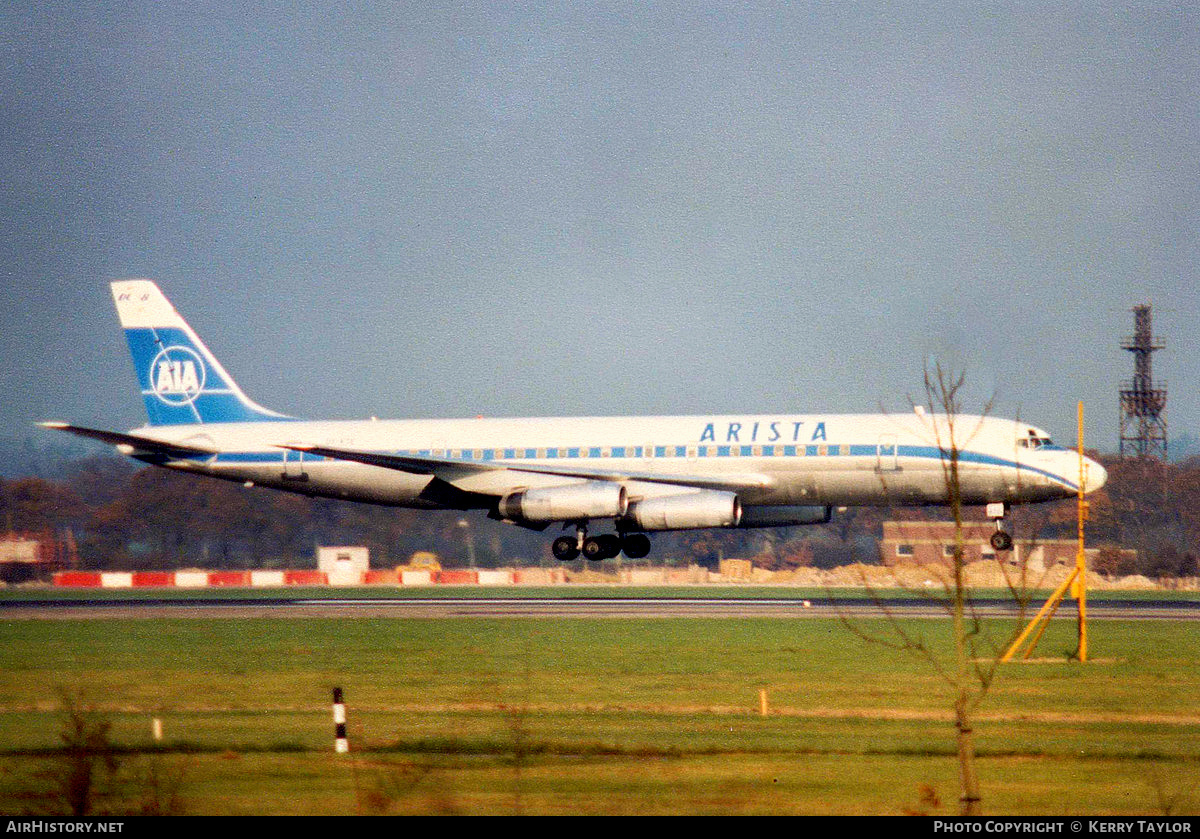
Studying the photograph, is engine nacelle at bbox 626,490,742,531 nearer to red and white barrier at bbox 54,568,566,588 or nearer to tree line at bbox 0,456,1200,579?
tree line at bbox 0,456,1200,579

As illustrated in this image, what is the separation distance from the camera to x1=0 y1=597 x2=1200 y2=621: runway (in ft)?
125

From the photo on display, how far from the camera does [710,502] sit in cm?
4344

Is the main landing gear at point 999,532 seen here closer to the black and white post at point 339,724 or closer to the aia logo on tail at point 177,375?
the black and white post at point 339,724

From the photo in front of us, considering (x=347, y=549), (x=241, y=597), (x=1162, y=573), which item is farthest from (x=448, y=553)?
(x=1162, y=573)

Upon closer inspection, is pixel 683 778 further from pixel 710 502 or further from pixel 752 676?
pixel 710 502

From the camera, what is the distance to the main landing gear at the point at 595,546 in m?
46.3

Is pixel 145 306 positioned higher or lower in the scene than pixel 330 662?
higher

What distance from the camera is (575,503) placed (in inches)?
1754

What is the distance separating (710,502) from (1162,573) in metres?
29.9

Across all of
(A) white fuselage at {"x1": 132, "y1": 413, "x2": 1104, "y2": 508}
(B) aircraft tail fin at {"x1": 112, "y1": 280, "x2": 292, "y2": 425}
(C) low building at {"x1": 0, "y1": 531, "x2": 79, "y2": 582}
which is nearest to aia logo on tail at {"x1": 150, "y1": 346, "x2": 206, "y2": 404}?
(B) aircraft tail fin at {"x1": 112, "y1": 280, "x2": 292, "y2": 425}

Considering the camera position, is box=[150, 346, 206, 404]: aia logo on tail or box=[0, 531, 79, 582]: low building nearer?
box=[150, 346, 206, 404]: aia logo on tail

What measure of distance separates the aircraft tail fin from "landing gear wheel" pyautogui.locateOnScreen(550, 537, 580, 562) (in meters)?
12.3

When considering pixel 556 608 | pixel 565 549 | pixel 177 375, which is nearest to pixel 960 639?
pixel 556 608

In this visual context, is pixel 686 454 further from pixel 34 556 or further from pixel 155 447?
pixel 34 556
